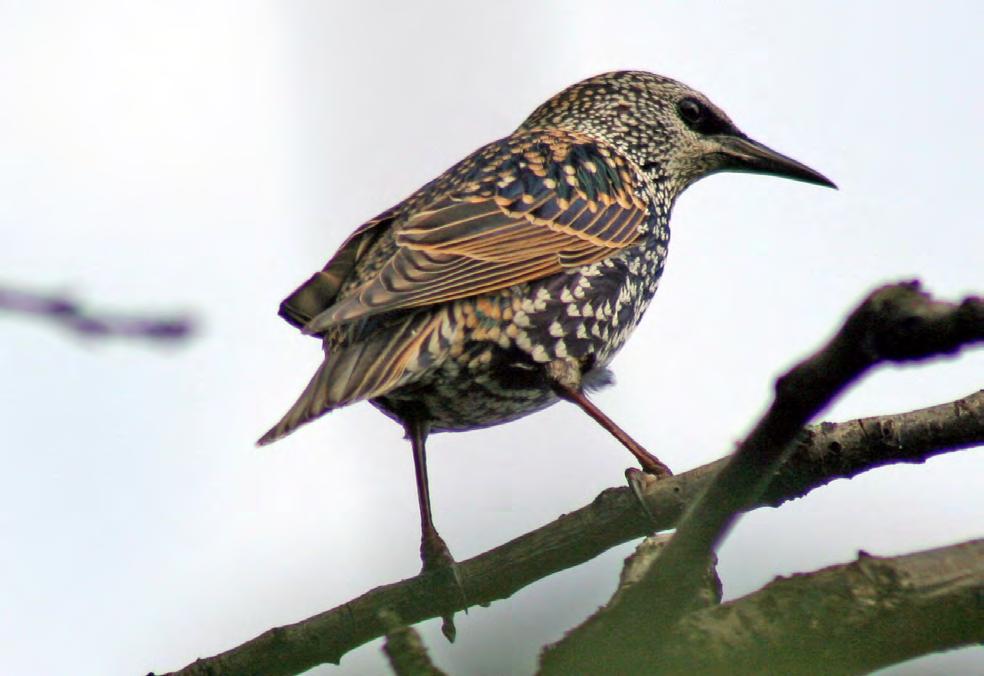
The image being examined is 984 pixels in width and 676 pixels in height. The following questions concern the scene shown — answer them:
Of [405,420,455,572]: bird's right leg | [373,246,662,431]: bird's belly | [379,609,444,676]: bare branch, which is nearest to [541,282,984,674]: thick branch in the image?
[379,609,444,676]: bare branch

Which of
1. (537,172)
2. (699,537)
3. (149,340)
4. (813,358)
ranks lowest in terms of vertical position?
(699,537)

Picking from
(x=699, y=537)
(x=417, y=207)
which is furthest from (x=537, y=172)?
(x=699, y=537)

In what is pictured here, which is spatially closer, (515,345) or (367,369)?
(367,369)

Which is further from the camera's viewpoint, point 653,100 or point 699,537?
point 653,100

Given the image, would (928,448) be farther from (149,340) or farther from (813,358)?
(149,340)

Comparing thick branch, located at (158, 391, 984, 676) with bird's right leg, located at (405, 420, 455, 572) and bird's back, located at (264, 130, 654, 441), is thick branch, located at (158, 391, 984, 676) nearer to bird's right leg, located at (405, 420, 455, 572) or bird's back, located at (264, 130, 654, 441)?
bird's right leg, located at (405, 420, 455, 572)

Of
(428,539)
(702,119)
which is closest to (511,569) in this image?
(428,539)

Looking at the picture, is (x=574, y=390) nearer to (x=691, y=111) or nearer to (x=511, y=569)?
(x=511, y=569)
